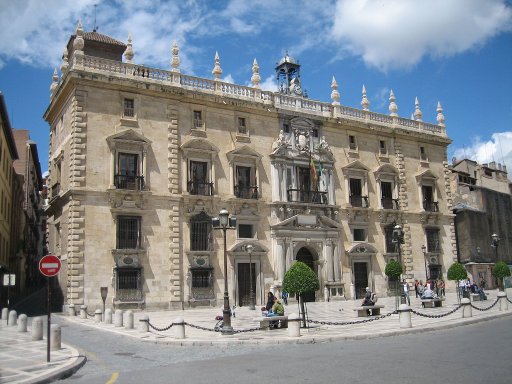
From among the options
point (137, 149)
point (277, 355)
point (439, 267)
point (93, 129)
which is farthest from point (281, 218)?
point (277, 355)

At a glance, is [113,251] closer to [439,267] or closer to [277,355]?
[277,355]

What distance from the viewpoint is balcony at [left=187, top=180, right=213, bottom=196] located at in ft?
102

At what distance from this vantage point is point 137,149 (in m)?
29.8

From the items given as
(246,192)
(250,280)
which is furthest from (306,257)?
(246,192)

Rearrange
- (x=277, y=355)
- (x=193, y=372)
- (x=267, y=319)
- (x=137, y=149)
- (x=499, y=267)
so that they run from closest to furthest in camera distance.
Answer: (x=193, y=372) < (x=277, y=355) < (x=267, y=319) < (x=137, y=149) < (x=499, y=267)

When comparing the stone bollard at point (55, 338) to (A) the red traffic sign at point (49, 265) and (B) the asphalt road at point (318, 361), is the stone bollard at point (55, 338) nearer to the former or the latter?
(B) the asphalt road at point (318, 361)

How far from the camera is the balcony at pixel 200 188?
3100cm

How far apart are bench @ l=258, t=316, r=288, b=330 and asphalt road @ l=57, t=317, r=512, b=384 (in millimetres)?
3578

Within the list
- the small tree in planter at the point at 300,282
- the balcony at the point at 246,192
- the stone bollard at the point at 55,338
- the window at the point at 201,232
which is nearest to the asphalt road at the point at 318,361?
the stone bollard at the point at 55,338

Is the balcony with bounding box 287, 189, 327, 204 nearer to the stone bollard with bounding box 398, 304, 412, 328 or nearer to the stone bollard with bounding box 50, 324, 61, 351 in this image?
the stone bollard with bounding box 398, 304, 412, 328

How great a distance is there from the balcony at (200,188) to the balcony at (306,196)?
19.0 feet

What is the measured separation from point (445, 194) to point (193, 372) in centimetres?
3707

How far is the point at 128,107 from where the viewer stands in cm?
3009

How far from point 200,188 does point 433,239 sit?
67.1 ft
